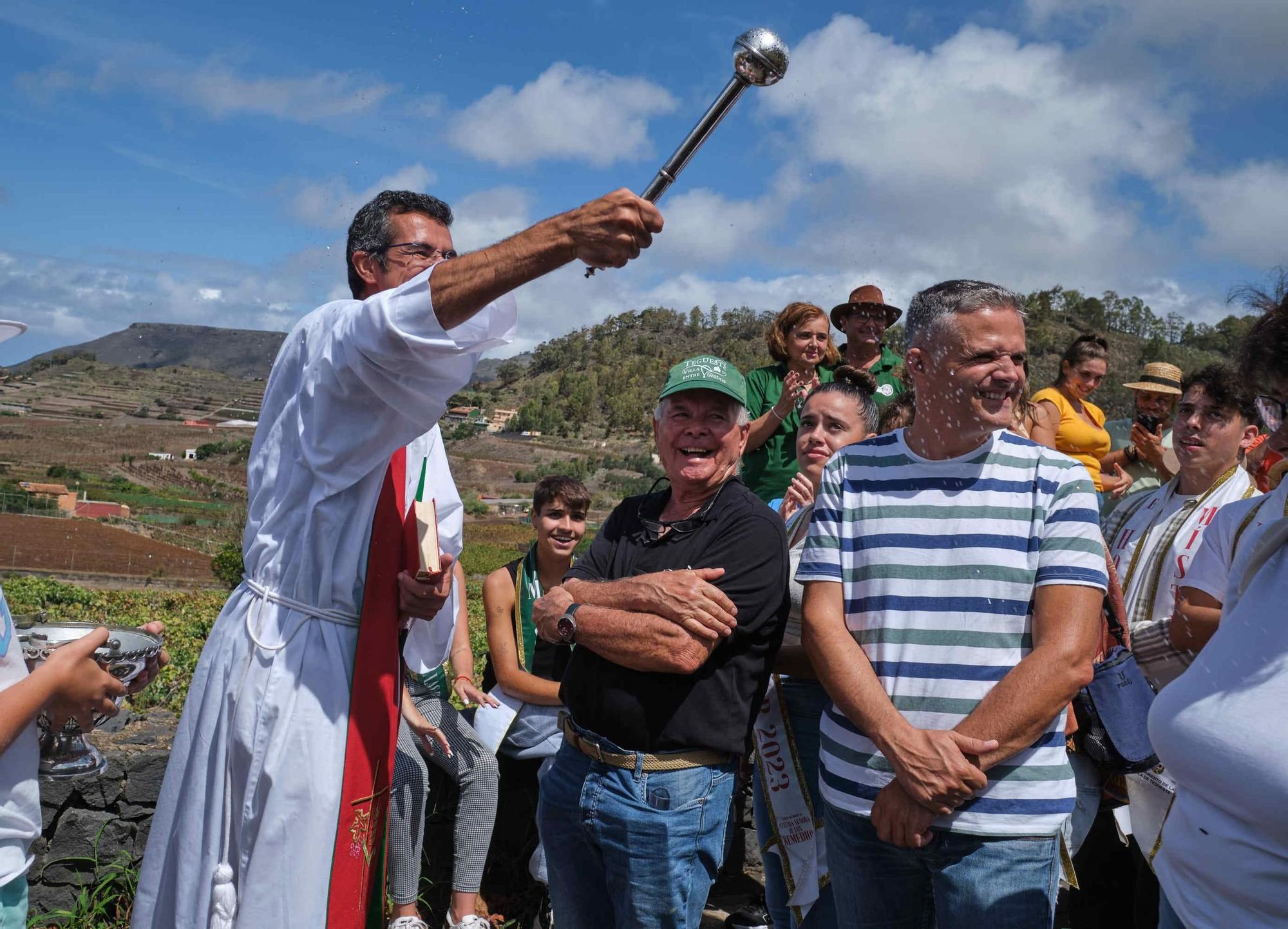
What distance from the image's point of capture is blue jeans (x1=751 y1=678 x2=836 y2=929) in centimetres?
320

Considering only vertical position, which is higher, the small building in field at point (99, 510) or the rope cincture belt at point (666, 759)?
the rope cincture belt at point (666, 759)

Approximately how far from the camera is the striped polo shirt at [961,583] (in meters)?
2.38

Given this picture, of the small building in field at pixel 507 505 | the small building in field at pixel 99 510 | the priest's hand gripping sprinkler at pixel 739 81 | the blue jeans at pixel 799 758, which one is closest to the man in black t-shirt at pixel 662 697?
the blue jeans at pixel 799 758

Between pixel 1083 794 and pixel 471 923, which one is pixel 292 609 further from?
pixel 1083 794

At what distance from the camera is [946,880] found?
2381 mm

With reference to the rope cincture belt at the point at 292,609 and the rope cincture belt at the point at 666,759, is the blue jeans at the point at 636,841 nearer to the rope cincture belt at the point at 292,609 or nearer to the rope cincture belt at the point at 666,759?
→ the rope cincture belt at the point at 666,759

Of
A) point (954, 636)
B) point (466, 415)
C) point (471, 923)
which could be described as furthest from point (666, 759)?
point (466, 415)

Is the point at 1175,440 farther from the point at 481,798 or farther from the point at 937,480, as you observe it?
the point at 481,798

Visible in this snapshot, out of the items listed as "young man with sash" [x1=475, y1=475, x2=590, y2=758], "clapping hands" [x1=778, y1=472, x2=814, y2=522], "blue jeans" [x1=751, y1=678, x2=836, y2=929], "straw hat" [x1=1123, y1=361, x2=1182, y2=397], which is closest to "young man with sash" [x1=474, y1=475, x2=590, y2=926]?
"young man with sash" [x1=475, y1=475, x2=590, y2=758]

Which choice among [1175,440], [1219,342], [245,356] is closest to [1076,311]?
[1219,342]

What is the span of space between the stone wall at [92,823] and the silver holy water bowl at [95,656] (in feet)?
5.70

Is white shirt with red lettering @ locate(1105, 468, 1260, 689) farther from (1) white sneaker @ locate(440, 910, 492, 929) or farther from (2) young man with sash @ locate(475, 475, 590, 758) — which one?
(1) white sneaker @ locate(440, 910, 492, 929)

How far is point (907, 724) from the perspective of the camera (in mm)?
2391

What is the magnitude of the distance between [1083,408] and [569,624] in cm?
443
